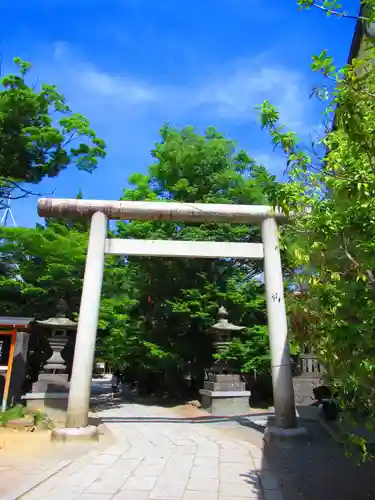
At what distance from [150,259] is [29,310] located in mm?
5520

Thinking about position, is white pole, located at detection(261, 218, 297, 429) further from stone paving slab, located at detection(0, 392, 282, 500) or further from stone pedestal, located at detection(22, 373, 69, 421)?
stone pedestal, located at detection(22, 373, 69, 421)

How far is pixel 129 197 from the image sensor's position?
18062 mm

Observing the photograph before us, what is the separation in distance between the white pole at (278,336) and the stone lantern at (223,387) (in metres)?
5.82

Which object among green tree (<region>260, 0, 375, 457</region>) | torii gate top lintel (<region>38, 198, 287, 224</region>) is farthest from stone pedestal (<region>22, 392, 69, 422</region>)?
green tree (<region>260, 0, 375, 457</region>)

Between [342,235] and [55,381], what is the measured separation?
10.6 meters

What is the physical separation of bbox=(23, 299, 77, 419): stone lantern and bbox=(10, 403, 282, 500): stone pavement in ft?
7.35

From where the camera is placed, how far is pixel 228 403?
534 inches

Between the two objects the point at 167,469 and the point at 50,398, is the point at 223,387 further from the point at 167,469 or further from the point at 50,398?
the point at 167,469

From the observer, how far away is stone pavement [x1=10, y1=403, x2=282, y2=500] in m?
4.80

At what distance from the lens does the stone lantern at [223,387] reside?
13517mm

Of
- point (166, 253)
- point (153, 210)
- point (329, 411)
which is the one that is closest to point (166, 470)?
point (166, 253)

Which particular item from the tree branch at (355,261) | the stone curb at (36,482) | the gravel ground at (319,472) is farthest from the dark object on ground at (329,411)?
the tree branch at (355,261)

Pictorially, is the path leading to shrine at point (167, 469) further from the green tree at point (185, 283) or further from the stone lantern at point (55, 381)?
the green tree at point (185, 283)

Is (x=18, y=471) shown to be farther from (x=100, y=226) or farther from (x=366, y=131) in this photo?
(x=366, y=131)
